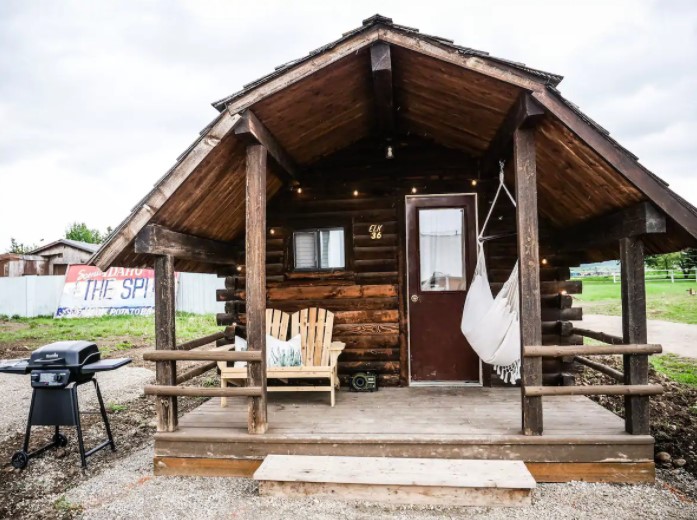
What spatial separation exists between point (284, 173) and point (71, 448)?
3.56m

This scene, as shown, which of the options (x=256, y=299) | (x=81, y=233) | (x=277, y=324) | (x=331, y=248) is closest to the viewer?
(x=256, y=299)

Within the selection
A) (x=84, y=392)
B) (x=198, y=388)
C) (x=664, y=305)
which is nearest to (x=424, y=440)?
(x=198, y=388)

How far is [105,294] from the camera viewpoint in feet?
50.8

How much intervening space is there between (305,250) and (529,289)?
281 cm

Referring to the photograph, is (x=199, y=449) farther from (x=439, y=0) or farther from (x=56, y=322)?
(x=439, y=0)

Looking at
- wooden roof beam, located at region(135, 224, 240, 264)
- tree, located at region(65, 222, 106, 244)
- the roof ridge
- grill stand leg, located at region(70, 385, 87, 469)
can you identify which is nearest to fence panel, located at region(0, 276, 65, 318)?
wooden roof beam, located at region(135, 224, 240, 264)

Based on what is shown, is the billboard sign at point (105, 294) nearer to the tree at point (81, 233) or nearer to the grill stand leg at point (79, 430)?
the grill stand leg at point (79, 430)

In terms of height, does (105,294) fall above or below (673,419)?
above

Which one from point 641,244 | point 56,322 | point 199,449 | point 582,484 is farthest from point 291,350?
point 56,322

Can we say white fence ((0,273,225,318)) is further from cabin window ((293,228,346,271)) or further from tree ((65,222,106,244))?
tree ((65,222,106,244))

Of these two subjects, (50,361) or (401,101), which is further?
(401,101)

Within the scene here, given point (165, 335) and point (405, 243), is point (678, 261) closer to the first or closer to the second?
point (405, 243)

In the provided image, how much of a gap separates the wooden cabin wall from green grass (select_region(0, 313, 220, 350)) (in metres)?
6.21

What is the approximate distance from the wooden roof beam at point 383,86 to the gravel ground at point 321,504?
3.24 m
